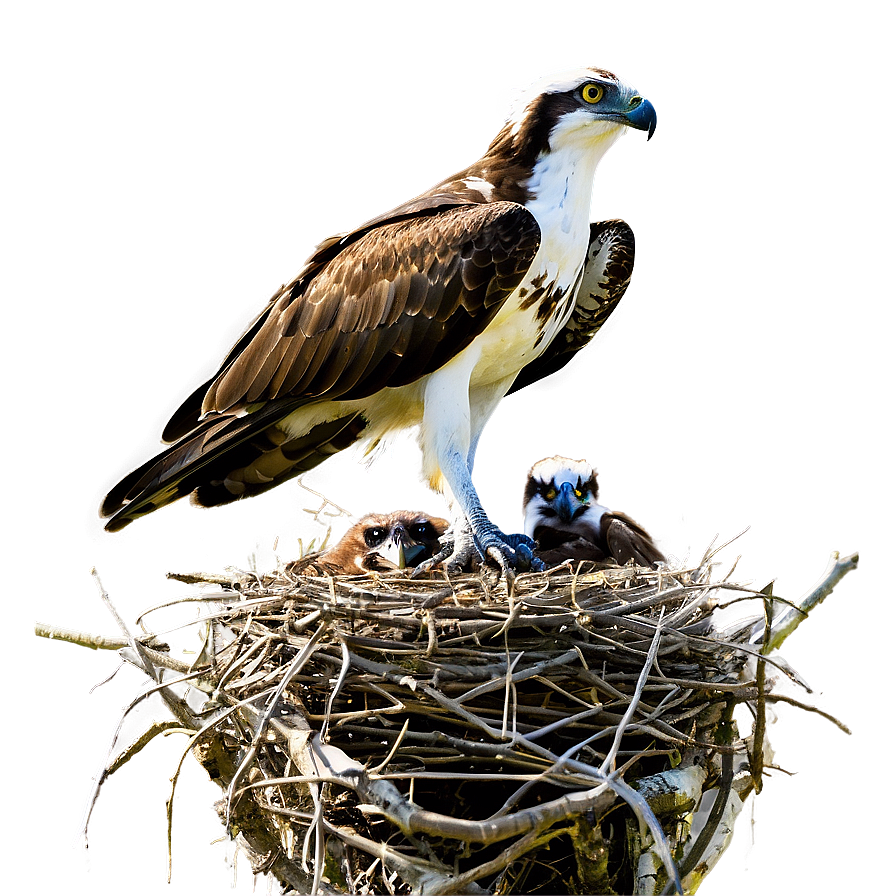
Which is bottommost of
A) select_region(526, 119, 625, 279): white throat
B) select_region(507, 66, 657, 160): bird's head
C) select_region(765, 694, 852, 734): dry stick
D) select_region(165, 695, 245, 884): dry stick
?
select_region(165, 695, 245, 884): dry stick

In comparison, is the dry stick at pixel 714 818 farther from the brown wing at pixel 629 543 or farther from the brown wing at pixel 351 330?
the brown wing at pixel 351 330

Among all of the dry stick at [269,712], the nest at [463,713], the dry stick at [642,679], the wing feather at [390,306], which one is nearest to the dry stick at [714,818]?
the nest at [463,713]

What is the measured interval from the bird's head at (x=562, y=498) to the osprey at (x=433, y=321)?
51cm

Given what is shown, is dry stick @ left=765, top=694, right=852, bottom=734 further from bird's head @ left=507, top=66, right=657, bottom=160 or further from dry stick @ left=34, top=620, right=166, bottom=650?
bird's head @ left=507, top=66, right=657, bottom=160

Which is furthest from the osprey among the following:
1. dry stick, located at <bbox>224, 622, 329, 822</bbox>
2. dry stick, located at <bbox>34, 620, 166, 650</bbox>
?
dry stick, located at <bbox>224, 622, 329, 822</bbox>

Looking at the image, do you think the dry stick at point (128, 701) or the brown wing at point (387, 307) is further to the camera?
the brown wing at point (387, 307)

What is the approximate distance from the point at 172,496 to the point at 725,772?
270 cm

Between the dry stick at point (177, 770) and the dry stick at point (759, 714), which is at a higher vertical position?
the dry stick at point (759, 714)

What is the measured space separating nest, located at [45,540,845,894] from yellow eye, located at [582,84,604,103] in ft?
7.64

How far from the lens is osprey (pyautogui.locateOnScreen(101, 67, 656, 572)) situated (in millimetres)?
4578

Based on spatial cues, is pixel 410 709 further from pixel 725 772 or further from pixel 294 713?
pixel 725 772

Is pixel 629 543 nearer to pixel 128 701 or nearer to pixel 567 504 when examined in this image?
pixel 567 504

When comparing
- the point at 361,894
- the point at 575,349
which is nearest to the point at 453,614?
the point at 361,894

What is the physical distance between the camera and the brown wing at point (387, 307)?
4.53 m
